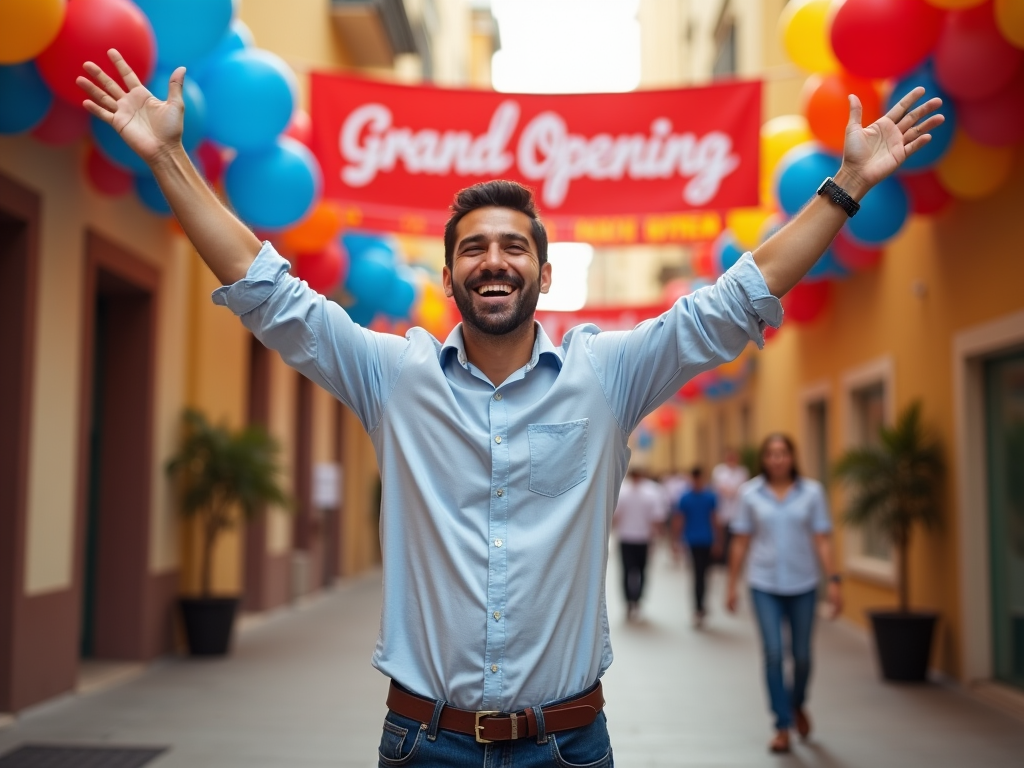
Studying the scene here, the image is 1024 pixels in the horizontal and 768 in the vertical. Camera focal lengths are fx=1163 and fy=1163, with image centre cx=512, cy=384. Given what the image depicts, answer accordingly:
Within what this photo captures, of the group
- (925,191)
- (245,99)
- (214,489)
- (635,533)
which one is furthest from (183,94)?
(635,533)

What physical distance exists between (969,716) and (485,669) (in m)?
7.11

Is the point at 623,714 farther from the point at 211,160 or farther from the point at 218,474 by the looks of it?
the point at 211,160

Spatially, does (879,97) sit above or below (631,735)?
above

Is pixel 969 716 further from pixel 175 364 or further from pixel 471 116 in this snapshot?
pixel 175 364

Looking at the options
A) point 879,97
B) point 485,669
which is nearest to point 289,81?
point 879,97

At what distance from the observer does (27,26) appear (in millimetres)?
5922

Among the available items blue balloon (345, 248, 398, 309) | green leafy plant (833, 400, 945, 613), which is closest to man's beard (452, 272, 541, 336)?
green leafy plant (833, 400, 945, 613)

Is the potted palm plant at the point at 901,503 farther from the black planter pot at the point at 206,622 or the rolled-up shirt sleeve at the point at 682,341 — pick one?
the rolled-up shirt sleeve at the point at 682,341

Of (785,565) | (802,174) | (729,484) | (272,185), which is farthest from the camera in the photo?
(729,484)

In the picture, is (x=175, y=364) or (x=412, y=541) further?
(x=175, y=364)

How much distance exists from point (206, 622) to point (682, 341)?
9.20 meters

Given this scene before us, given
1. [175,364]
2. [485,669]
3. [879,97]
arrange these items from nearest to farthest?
1. [485,669]
2. [879,97]
3. [175,364]

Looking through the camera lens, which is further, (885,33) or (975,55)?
(885,33)

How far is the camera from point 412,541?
264cm
